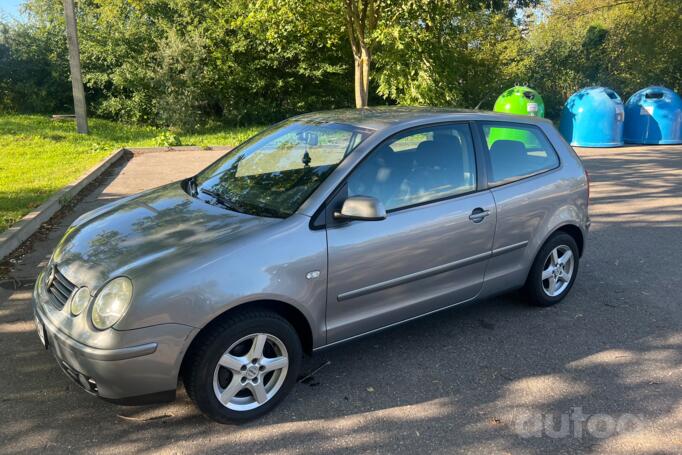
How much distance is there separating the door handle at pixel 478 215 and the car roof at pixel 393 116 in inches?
26.7

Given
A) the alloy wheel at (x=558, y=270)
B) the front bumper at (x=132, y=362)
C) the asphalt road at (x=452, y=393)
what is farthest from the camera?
the alloy wheel at (x=558, y=270)

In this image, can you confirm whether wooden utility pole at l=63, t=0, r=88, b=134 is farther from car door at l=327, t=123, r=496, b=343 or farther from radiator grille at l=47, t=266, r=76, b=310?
car door at l=327, t=123, r=496, b=343

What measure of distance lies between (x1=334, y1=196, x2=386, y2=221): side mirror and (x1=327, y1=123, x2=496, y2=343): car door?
0.09 metres

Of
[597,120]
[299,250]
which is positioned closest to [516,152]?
[299,250]

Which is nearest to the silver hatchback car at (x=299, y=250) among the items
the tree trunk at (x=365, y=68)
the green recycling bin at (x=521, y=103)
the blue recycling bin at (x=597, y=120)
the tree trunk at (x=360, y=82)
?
the tree trunk at (x=365, y=68)

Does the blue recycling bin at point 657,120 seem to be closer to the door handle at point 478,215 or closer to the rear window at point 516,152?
the rear window at point 516,152

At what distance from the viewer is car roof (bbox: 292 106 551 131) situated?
3.77m

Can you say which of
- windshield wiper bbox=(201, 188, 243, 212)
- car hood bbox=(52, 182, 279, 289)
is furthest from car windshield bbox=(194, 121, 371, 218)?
car hood bbox=(52, 182, 279, 289)

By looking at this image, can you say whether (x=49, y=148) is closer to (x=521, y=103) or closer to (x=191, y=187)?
(x=191, y=187)

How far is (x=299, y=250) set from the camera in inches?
118

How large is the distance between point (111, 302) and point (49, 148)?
35.0ft

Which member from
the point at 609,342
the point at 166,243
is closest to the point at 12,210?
the point at 166,243

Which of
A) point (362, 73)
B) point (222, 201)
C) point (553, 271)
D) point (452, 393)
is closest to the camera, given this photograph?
point (452, 393)

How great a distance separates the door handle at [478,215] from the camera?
3.74 m
